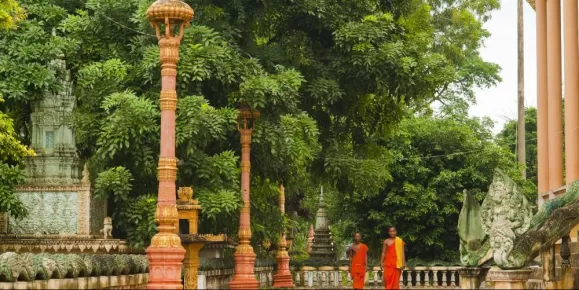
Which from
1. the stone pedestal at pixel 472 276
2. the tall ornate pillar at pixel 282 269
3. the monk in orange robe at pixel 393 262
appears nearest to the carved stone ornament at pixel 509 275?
the stone pedestal at pixel 472 276

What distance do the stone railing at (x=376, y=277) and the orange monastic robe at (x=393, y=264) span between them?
1194 centimetres

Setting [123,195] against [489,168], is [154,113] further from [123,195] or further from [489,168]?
[489,168]

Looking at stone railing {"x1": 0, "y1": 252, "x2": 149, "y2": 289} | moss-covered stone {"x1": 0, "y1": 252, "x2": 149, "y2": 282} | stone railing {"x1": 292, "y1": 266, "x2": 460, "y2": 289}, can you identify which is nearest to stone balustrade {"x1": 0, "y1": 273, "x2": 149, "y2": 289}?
stone railing {"x1": 0, "y1": 252, "x2": 149, "y2": 289}

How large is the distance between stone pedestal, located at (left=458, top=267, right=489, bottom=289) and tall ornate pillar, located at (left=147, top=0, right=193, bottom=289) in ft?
17.9

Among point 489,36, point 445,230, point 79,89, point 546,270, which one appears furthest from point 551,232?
point 489,36

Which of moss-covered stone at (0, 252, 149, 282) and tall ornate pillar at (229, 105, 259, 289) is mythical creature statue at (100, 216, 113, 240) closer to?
tall ornate pillar at (229, 105, 259, 289)

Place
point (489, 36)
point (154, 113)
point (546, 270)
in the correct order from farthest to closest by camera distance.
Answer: point (489, 36) < point (154, 113) < point (546, 270)

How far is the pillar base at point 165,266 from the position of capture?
18.6 m

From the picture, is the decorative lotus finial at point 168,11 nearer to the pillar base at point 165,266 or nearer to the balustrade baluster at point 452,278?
the pillar base at point 165,266

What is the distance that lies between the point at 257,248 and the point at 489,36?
93.1ft

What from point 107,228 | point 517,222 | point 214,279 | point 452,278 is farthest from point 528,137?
point 517,222

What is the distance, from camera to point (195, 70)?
28516 mm

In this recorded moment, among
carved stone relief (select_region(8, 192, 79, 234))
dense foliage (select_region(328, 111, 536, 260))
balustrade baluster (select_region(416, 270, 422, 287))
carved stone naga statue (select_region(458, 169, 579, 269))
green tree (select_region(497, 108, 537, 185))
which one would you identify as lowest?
balustrade baluster (select_region(416, 270, 422, 287))

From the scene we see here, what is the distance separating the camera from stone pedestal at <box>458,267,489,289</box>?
851 inches
